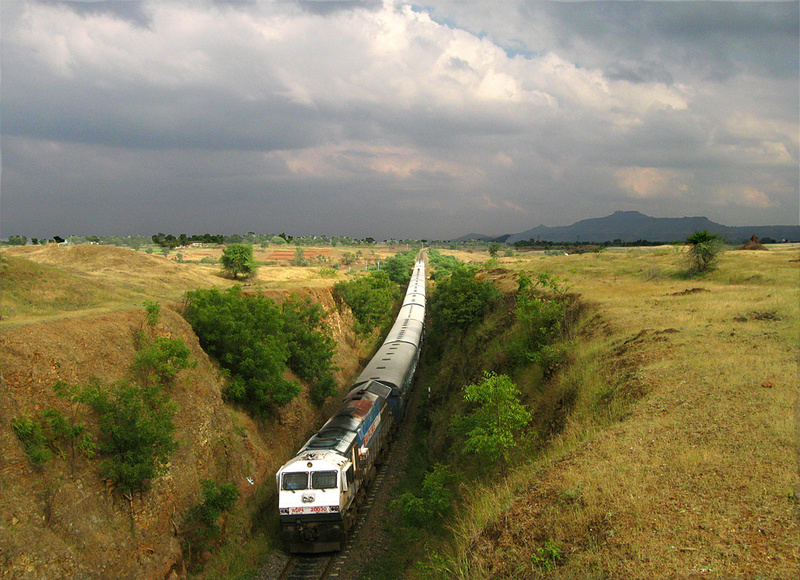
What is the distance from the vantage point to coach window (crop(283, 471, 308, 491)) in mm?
15703

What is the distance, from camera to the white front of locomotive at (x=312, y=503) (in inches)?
615

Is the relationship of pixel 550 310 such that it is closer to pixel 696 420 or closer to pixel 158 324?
pixel 696 420

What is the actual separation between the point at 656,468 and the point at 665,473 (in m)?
0.23

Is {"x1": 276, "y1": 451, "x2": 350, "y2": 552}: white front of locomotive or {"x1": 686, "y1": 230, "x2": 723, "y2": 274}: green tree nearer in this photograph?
{"x1": 276, "y1": 451, "x2": 350, "y2": 552}: white front of locomotive

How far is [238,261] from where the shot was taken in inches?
1810

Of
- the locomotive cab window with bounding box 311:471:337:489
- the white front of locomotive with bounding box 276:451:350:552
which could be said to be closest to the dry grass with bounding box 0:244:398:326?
the white front of locomotive with bounding box 276:451:350:552

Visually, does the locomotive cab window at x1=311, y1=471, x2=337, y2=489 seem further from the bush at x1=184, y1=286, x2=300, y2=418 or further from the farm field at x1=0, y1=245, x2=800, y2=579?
the bush at x1=184, y1=286, x2=300, y2=418

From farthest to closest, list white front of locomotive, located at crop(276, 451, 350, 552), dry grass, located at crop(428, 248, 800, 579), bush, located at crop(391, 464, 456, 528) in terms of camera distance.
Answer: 1. white front of locomotive, located at crop(276, 451, 350, 552)
2. bush, located at crop(391, 464, 456, 528)
3. dry grass, located at crop(428, 248, 800, 579)

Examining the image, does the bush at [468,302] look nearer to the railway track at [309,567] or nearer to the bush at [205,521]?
the railway track at [309,567]

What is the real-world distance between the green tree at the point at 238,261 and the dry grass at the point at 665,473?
119 ft

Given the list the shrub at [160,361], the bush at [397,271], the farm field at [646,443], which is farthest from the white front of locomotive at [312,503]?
the bush at [397,271]

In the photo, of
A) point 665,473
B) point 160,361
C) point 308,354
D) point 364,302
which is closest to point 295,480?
point 160,361

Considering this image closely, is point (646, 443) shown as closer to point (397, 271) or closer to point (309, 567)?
point (309, 567)

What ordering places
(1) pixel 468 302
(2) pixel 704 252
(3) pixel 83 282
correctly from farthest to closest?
(1) pixel 468 302
(2) pixel 704 252
(3) pixel 83 282
